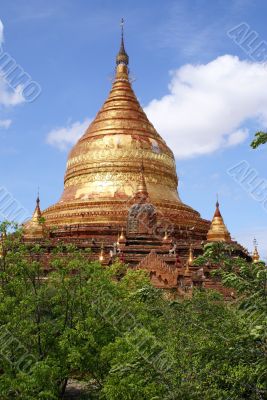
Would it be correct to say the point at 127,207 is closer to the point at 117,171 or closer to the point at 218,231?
the point at 117,171

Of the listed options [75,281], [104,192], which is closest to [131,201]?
[104,192]

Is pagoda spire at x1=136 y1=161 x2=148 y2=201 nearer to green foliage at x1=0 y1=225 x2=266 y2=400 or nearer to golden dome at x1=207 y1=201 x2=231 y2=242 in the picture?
golden dome at x1=207 y1=201 x2=231 y2=242

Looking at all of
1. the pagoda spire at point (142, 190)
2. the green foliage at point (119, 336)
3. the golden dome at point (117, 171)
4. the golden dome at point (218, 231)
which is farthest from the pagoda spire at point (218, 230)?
the green foliage at point (119, 336)

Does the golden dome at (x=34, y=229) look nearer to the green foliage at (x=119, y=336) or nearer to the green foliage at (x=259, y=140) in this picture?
the green foliage at (x=119, y=336)

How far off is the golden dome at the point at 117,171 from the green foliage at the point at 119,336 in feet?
75.7

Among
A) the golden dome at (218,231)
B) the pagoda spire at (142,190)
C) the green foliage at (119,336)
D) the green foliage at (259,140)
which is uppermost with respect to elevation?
the pagoda spire at (142,190)

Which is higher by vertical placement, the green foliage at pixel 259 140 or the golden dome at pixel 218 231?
the golden dome at pixel 218 231

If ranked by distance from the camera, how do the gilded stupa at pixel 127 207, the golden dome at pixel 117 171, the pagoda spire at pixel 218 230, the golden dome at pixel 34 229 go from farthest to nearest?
1. the golden dome at pixel 117 171
2. the pagoda spire at pixel 218 230
3. the golden dome at pixel 34 229
4. the gilded stupa at pixel 127 207

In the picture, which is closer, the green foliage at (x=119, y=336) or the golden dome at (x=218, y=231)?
the green foliage at (x=119, y=336)

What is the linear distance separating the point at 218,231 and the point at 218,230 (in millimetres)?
116

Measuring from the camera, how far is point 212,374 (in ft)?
29.4

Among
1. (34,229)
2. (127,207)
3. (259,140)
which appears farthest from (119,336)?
(127,207)

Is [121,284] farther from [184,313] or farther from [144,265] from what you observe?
[144,265]

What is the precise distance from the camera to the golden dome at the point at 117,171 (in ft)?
133
